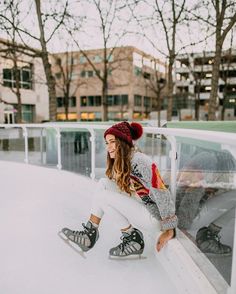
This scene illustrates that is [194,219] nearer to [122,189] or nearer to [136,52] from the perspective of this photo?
[122,189]

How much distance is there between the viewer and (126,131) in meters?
2.36

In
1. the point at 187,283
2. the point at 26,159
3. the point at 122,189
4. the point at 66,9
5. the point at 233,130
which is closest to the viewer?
the point at 187,283

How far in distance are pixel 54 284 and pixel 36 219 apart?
1282 millimetres

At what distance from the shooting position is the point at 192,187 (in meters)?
2.39

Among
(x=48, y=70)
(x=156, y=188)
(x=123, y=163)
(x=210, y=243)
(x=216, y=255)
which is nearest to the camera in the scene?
(x=216, y=255)

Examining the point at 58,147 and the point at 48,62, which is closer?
the point at 58,147

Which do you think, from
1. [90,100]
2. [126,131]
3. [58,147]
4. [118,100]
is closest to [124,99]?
[118,100]

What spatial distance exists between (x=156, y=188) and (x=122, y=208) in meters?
0.38

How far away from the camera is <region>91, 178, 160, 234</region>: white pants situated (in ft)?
7.70

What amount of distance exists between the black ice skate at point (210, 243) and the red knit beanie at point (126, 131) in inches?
31.5

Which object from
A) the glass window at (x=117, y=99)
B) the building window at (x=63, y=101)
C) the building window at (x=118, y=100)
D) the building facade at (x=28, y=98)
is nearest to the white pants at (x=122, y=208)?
the building facade at (x=28, y=98)

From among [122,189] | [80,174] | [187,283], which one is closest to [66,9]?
[80,174]

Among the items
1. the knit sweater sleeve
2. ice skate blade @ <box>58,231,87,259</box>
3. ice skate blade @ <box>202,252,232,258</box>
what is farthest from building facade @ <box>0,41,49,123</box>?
ice skate blade @ <box>202,252,232,258</box>

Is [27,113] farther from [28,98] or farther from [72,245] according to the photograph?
[72,245]
